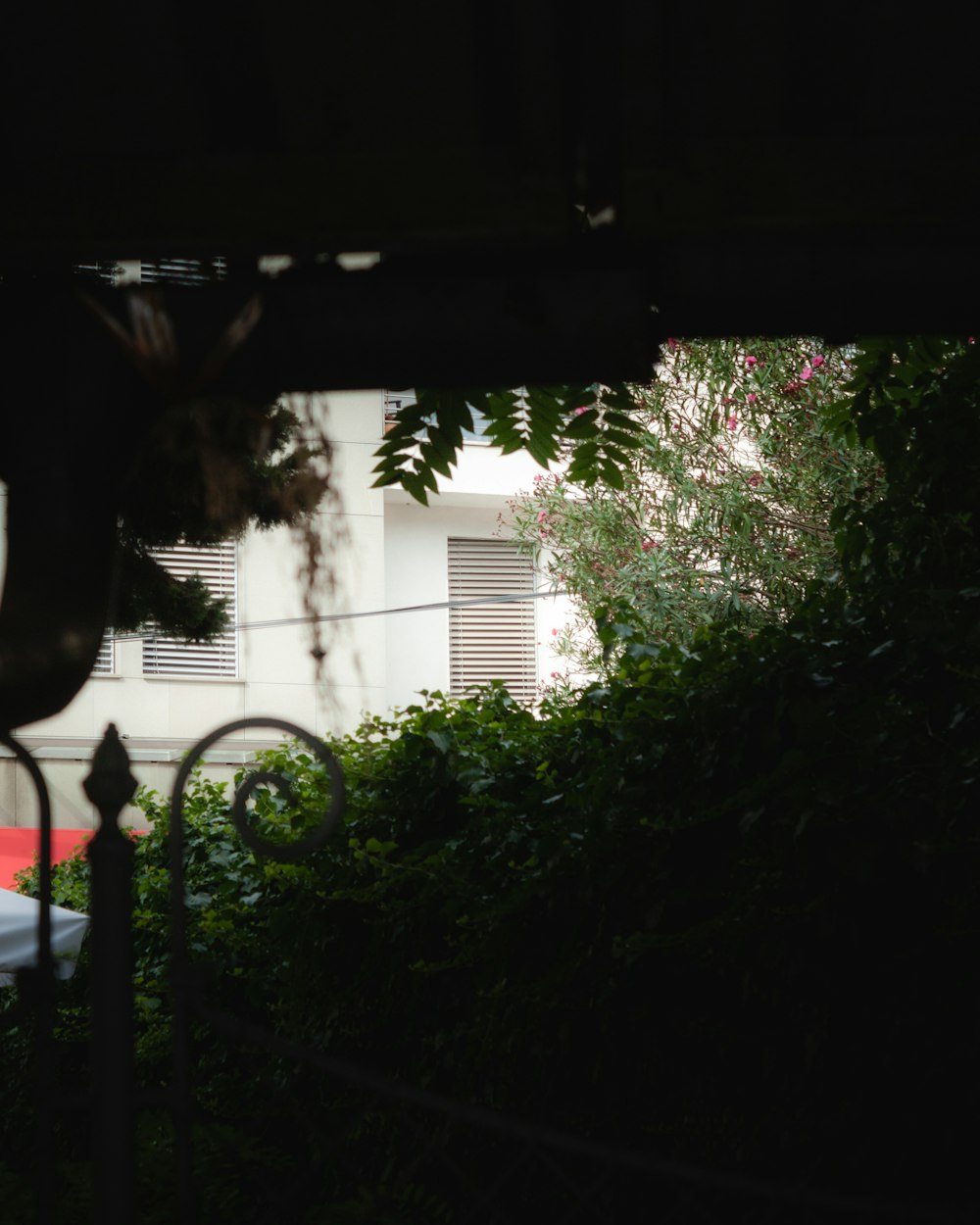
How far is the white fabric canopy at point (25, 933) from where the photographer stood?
6.59m

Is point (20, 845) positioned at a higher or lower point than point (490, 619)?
lower

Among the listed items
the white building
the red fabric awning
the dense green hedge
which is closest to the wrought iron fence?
the dense green hedge

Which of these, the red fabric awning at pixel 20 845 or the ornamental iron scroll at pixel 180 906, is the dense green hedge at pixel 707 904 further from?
the red fabric awning at pixel 20 845

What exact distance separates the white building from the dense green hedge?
22.8ft

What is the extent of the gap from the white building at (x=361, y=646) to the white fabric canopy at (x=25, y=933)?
4556mm

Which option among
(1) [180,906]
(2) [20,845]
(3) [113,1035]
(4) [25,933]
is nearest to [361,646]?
(2) [20,845]

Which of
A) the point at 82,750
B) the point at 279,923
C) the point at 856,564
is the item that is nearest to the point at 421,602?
the point at 82,750

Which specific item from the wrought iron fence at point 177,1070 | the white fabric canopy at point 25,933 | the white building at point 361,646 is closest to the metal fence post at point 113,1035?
the wrought iron fence at point 177,1070

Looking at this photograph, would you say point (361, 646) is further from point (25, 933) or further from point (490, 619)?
point (25, 933)

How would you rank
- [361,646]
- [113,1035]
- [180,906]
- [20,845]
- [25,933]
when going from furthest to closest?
[20,845], [361,646], [25,933], [180,906], [113,1035]

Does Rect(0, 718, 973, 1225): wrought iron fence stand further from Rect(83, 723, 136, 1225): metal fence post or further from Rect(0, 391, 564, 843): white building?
Rect(0, 391, 564, 843): white building

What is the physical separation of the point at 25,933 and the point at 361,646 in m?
7.42

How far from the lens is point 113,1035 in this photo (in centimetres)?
172

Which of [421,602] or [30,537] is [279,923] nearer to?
[30,537]
